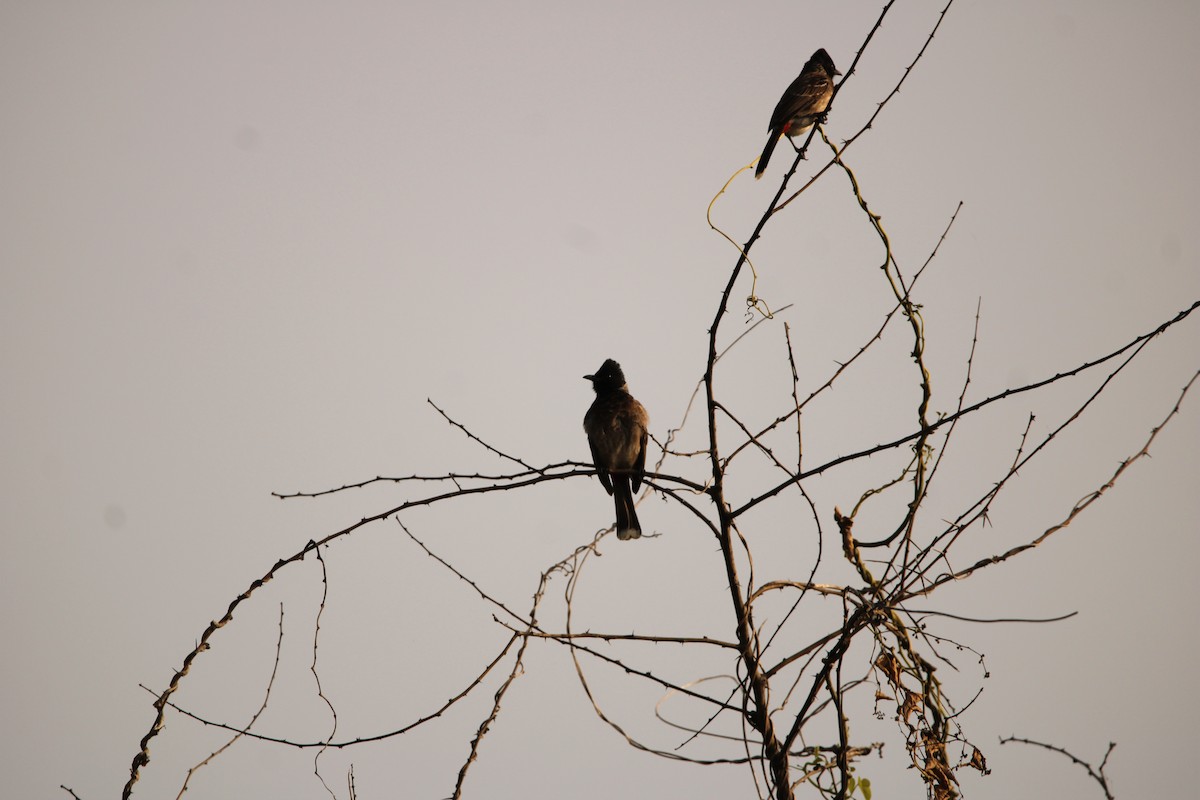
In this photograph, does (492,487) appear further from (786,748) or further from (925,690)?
(925,690)

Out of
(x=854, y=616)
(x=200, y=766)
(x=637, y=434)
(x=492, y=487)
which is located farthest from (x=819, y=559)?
(x=637, y=434)

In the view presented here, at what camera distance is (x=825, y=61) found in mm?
7129

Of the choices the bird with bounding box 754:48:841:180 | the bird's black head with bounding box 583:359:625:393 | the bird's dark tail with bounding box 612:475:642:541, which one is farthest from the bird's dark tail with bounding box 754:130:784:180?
the bird's dark tail with bounding box 612:475:642:541

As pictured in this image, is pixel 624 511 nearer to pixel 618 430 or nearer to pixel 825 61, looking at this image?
pixel 618 430

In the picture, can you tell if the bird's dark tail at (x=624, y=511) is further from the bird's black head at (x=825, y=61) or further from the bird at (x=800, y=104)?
the bird's black head at (x=825, y=61)

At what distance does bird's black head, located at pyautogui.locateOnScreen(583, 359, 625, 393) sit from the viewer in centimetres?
610

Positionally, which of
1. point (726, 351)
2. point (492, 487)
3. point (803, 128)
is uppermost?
point (803, 128)

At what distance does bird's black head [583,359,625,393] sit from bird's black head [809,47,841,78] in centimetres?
248

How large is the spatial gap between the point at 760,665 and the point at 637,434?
10.7ft

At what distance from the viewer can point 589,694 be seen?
265 centimetres

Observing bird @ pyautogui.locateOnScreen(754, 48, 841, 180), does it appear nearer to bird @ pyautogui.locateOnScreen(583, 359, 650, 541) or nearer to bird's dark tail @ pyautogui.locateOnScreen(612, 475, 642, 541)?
bird @ pyautogui.locateOnScreen(583, 359, 650, 541)

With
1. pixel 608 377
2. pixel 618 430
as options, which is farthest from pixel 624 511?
pixel 608 377

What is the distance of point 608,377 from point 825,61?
2888 mm

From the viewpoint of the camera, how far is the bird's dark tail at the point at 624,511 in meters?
5.25
